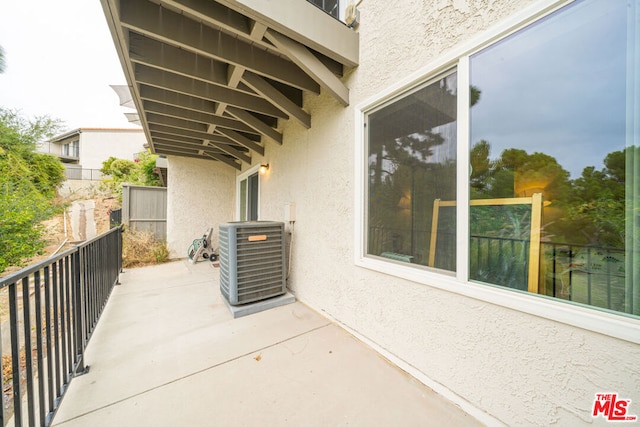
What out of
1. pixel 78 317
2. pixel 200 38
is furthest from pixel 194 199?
pixel 200 38

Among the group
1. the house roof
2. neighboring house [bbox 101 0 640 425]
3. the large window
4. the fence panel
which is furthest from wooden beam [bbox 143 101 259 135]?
the fence panel

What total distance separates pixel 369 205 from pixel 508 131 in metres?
1.26

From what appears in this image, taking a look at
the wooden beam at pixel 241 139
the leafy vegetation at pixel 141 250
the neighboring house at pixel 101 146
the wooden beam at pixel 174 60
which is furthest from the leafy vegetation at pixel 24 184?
the neighboring house at pixel 101 146

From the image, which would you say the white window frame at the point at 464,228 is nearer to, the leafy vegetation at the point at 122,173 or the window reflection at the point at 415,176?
the window reflection at the point at 415,176

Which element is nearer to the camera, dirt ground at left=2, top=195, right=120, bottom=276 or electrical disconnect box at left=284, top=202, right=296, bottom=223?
electrical disconnect box at left=284, top=202, right=296, bottom=223

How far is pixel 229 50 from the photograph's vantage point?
7.74ft

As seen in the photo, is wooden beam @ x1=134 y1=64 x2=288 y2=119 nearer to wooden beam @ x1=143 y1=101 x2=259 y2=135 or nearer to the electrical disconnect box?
A: wooden beam @ x1=143 y1=101 x2=259 y2=135

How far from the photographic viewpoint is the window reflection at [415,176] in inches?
70.7

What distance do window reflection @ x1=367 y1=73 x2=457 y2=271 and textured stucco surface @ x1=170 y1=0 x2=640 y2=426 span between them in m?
0.24

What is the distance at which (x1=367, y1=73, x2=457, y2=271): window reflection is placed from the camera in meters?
1.80

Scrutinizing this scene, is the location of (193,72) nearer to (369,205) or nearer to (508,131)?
(369,205)

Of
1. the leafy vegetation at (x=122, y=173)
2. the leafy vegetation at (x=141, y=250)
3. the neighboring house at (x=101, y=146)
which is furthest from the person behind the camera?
the neighboring house at (x=101, y=146)

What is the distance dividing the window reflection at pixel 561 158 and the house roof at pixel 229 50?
4.66ft

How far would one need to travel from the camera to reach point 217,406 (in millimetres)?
1659
